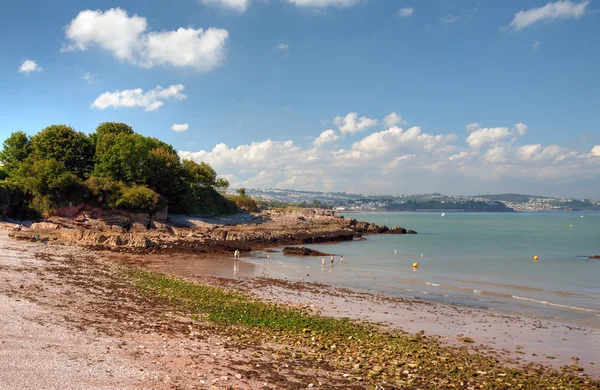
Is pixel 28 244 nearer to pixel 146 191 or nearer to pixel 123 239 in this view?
pixel 123 239

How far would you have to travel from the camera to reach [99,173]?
61.6 meters

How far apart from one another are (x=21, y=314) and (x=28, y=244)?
78.7ft

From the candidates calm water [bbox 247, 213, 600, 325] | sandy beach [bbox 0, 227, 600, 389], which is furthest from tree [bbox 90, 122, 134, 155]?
sandy beach [bbox 0, 227, 600, 389]

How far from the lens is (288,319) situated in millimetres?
15594

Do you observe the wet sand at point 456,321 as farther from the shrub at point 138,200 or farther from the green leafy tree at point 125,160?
the green leafy tree at point 125,160

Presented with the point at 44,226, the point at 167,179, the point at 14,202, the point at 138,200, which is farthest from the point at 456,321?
the point at 167,179

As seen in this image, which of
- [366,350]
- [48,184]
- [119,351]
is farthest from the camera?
[48,184]

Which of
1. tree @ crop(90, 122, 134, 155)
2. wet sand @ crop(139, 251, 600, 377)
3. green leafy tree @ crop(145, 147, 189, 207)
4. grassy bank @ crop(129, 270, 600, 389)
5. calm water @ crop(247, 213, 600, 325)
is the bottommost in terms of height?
calm water @ crop(247, 213, 600, 325)

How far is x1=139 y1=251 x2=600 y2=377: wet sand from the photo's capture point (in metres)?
13.9

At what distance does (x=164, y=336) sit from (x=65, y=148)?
58243mm

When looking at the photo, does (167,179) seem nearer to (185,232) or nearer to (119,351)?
(185,232)

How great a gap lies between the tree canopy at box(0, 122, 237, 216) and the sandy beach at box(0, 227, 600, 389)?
2955cm

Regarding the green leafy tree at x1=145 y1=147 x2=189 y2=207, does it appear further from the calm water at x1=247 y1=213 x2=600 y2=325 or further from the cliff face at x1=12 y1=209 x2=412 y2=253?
the calm water at x1=247 y1=213 x2=600 y2=325

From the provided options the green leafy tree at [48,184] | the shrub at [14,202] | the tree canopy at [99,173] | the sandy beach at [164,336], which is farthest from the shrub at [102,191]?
the sandy beach at [164,336]
